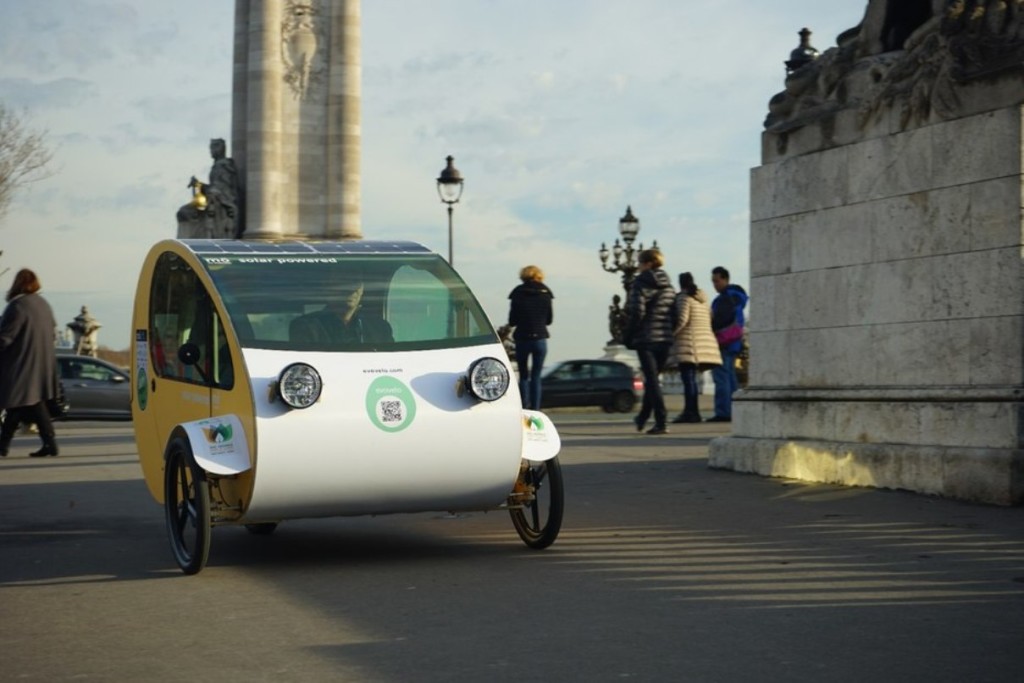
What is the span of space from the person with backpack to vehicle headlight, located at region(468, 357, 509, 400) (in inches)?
532

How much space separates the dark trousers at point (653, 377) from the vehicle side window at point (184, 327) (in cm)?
959

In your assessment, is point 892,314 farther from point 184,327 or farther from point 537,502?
point 184,327

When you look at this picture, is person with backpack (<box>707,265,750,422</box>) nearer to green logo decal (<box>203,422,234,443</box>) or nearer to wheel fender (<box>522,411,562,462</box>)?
wheel fender (<box>522,411,562,462</box>)

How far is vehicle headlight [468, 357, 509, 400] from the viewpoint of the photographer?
27.3 ft

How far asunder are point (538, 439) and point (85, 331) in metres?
58.0

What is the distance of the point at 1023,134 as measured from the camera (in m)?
10.4

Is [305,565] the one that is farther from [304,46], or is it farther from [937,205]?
[304,46]

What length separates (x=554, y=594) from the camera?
7.37m

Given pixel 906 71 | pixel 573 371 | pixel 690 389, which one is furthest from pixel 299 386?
pixel 573 371

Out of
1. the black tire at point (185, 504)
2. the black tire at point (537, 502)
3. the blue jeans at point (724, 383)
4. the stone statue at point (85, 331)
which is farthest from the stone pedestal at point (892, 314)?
the stone statue at point (85, 331)

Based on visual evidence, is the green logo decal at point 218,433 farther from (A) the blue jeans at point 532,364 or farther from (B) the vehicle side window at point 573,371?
(B) the vehicle side window at point 573,371

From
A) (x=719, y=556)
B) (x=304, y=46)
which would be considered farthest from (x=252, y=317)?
(x=304, y=46)

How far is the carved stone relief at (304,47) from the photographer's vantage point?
41.3m

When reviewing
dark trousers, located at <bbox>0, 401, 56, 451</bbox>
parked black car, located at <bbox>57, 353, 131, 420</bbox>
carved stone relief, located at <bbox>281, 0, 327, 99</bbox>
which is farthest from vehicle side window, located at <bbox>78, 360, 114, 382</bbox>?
dark trousers, located at <bbox>0, 401, 56, 451</bbox>
